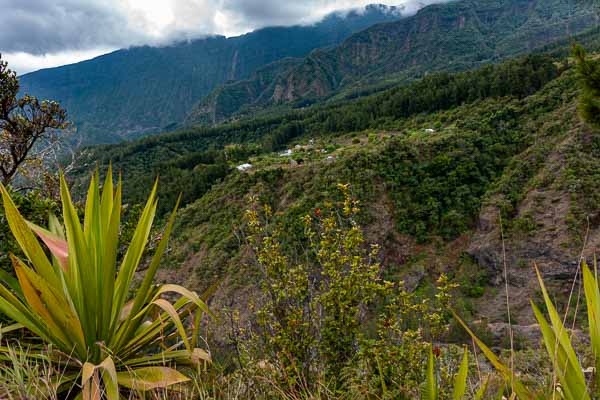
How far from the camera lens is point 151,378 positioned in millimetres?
1801

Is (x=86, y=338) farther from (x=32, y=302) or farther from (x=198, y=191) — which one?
(x=198, y=191)

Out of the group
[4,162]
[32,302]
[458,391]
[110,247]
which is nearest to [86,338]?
[32,302]

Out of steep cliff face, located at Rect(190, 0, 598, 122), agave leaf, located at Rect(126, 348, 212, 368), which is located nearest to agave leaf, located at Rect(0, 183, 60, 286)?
agave leaf, located at Rect(126, 348, 212, 368)

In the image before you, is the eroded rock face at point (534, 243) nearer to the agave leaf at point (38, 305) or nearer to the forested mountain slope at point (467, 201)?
the forested mountain slope at point (467, 201)

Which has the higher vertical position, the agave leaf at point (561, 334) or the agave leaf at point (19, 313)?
the agave leaf at point (19, 313)

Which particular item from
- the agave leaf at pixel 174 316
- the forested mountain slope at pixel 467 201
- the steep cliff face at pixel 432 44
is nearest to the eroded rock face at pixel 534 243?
the forested mountain slope at pixel 467 201

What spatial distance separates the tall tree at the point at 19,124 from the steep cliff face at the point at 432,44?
12643 centimetres

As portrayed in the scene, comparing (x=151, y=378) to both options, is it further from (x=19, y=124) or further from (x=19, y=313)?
(x=19, y=124)

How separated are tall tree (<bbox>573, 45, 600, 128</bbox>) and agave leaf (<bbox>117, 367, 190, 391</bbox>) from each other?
585 centimetres

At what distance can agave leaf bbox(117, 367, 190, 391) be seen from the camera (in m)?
1.71

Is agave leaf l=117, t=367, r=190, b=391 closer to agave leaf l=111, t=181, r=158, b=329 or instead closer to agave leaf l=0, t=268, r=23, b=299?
agave leaf l=111, t=181, r=158, b=329

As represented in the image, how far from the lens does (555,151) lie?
20.6 meters

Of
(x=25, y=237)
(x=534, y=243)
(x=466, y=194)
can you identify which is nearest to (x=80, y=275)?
(x=25, y=237)

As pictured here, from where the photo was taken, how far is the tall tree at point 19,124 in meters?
A: 4.52
